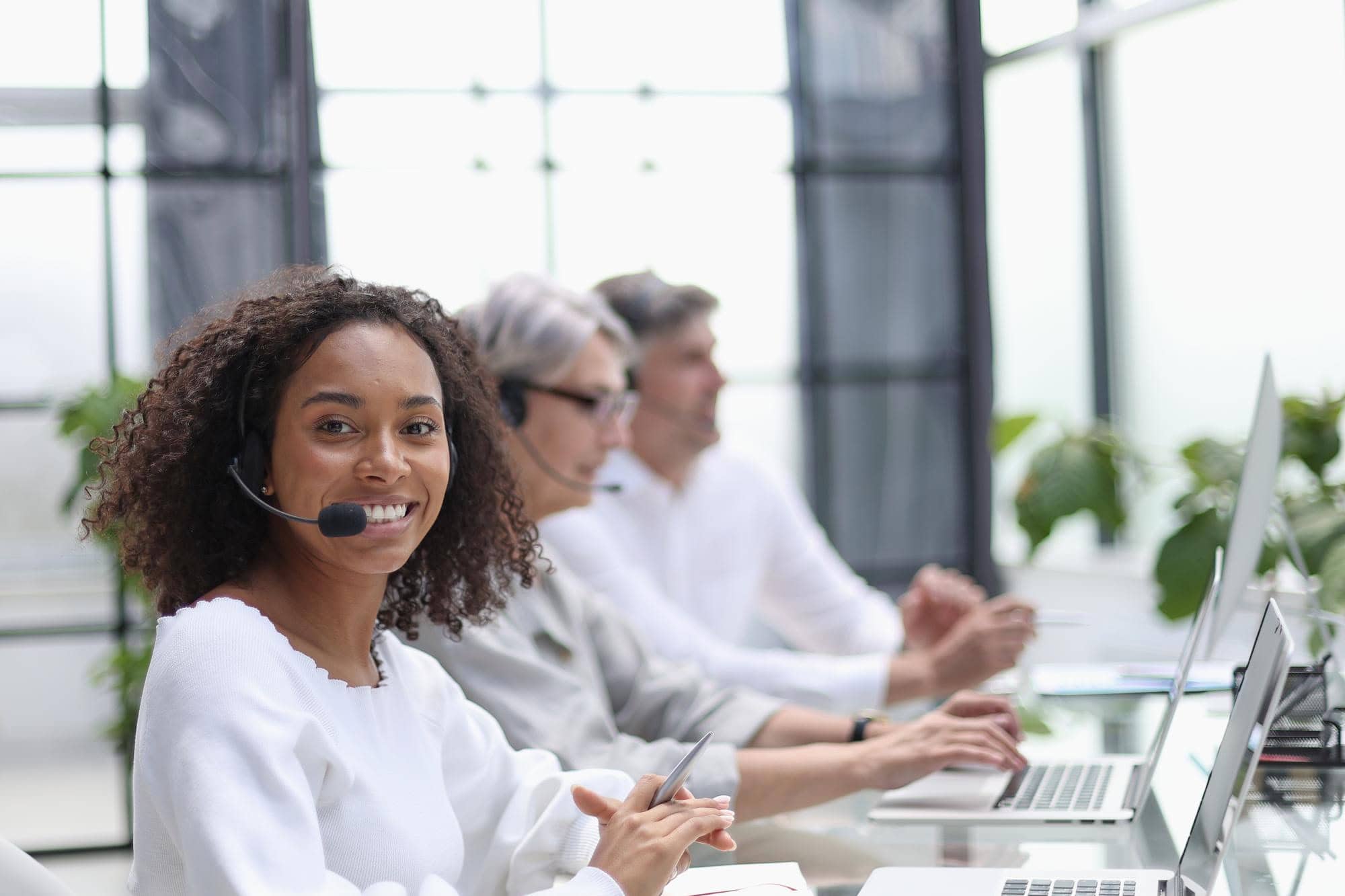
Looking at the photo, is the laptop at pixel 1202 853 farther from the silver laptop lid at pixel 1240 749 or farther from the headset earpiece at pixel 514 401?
the headset earpiece at pixel 514 401

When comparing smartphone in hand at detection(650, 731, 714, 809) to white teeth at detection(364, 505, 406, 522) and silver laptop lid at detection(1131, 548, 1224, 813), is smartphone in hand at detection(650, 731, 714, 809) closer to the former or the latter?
white teeth at detection(364, 505, 406, 522)

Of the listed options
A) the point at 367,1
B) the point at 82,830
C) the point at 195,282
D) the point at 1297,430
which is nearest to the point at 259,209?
the point at 195,282

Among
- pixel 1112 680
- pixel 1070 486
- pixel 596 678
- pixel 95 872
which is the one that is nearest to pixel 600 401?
pixel 596 678

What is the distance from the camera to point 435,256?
3885mm

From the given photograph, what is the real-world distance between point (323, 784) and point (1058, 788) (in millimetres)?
972

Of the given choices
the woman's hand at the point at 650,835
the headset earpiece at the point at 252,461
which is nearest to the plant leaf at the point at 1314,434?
the woman's hand at the point at 650,835

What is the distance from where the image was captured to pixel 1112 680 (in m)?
2.63

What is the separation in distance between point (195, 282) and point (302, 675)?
2812 mm

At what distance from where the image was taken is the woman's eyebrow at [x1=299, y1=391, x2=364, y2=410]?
3.93 ft

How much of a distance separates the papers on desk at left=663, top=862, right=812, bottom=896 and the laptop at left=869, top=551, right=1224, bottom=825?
313 mm

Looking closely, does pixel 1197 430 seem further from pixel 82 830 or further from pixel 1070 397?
pixel 82 830

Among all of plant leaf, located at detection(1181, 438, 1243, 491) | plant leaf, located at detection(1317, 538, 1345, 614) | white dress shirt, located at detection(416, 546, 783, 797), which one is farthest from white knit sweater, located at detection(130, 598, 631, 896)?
plant leaf, located at detection(1181, 438, 1243, 491)

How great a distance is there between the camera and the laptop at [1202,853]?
1.08 m

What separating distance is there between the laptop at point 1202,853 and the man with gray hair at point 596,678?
0.31 metres
